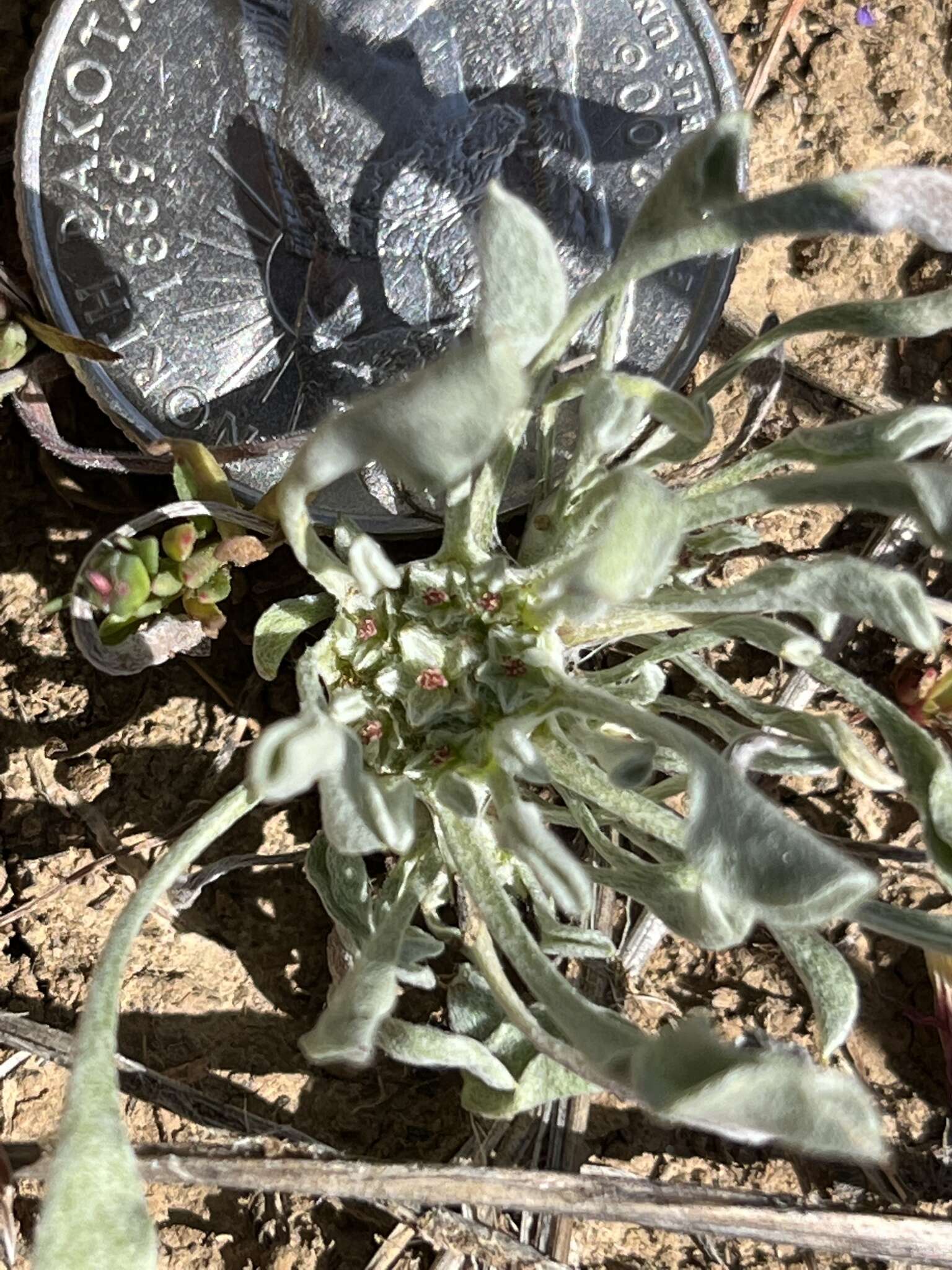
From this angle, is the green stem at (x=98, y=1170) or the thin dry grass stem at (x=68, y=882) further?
the thin dry grass stem at (x=68, y=882)

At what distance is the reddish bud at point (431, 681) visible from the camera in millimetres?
1468

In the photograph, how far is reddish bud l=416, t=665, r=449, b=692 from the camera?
1468 mm

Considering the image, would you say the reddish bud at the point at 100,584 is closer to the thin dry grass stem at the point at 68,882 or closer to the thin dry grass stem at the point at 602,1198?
the thin dry grass stem at the point at 68,882

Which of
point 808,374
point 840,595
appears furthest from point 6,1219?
point 808,374

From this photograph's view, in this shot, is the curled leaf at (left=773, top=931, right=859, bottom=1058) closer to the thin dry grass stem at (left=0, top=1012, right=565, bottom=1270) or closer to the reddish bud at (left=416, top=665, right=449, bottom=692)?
the reddish bud at (left=416, top=665, right=449, bottom=692)

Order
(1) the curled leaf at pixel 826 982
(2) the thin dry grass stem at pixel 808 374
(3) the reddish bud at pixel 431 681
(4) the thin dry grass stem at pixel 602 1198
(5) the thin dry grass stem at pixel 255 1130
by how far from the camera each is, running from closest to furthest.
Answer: (1) the curled leaf at pixel 826 982
(3) the reddish bud at pixel 431 681
(4) the thin dry grass stem at pixel 602 1198
(5) the thin dry grass stem at pixel 255 1130
(2) the thin dry grass stem at pixel 808 374

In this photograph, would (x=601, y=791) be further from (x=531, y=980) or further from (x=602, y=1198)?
(x=602, y=1198)

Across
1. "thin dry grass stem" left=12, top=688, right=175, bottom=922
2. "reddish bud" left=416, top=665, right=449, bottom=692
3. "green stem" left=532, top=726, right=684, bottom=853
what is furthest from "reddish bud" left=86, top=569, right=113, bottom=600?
"green stem" left=532, top=726, right=684, bottom=853

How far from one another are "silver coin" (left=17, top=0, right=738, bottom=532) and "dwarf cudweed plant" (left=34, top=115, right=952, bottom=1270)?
33 centimetres

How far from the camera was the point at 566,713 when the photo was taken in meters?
1.46

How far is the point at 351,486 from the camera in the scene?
187 cm

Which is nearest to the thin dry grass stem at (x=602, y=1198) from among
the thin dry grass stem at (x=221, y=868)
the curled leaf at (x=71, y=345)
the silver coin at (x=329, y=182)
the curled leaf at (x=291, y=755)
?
the thin dry grass stem at (x=221, y=868)

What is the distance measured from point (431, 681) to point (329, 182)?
0.95 metres

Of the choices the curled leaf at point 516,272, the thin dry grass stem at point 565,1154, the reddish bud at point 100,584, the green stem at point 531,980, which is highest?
the curled leaf at point 516,272
